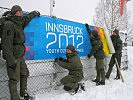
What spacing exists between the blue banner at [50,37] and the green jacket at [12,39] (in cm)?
71

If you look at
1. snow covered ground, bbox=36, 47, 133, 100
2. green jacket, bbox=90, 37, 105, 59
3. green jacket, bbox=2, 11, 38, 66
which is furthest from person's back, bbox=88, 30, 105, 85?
green jacket, bbox=2, 11, 38, 66

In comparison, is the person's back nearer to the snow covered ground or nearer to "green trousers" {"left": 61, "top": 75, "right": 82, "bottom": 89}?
the snow covered ground

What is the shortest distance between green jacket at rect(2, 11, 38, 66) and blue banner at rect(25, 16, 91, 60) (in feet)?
2.34

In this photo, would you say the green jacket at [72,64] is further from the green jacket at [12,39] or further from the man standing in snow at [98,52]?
the green jacket at [12,39]

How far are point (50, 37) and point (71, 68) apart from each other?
2.79 ft

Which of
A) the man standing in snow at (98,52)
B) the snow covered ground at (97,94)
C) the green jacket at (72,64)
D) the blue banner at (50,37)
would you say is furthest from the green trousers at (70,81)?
the man standing in snow at (98,52)

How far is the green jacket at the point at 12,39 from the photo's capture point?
3941mm

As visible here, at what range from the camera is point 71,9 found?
9.30 m

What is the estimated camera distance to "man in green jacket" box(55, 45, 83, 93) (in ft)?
18.0

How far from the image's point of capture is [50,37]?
5586 mm

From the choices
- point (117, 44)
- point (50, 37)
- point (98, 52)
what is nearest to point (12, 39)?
point (50, 37)

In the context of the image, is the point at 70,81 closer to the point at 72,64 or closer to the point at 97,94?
the point at 72,64

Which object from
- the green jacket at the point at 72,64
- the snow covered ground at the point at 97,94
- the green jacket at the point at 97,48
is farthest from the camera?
the green jacket at the point at 97,48

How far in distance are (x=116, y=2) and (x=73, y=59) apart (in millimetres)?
13377
